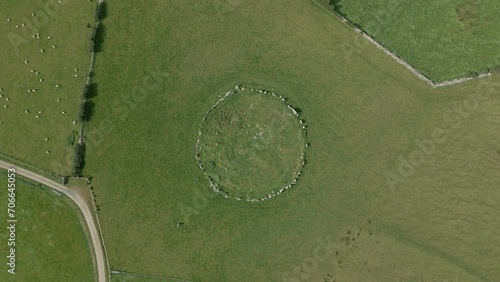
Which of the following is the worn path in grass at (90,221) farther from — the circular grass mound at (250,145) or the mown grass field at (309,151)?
the circular grass mound at (250,145)

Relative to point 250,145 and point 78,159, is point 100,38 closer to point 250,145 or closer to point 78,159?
point 78,159

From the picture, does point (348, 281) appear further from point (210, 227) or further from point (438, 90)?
point (438, 90)

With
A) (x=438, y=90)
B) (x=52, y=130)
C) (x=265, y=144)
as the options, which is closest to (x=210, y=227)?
(x=265, y=144)

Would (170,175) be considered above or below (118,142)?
below

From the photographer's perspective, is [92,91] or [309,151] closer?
[92,91]

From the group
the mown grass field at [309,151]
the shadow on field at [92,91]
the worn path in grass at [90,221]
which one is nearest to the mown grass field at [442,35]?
the mown grass field at [309,151]

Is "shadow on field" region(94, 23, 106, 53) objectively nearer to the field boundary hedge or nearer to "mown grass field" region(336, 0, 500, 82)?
the field boundary hedge

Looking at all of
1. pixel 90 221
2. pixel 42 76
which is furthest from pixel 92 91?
pixel 90 221
